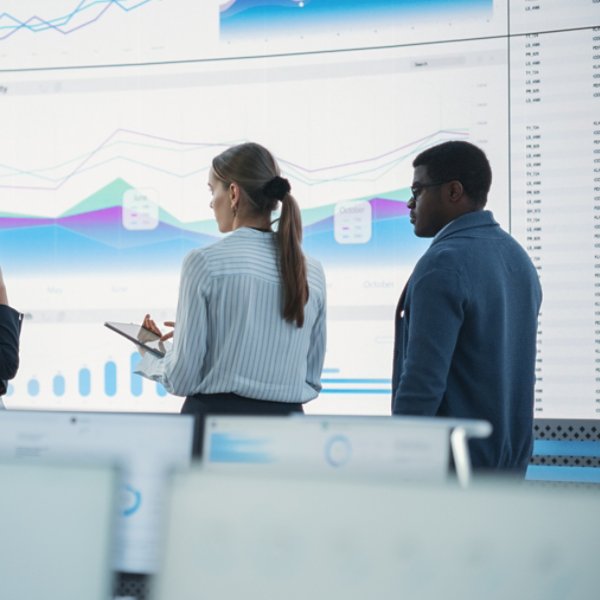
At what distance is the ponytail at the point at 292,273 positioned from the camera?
1.77 metres

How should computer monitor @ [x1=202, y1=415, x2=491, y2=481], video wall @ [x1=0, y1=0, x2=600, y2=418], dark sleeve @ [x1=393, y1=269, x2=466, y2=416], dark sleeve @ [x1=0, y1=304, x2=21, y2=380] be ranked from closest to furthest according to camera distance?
computer monitor @ [x1=202, y1=415, x2=491, y2=481] < dark sleeve @ [x1=393, y1=269, x2=466, y2=416] < dark sleeve @ [x1=0, y1=304, x2=21, y2=380] < video wall @ [x1=0, y1=0, x2=600, y2=418]

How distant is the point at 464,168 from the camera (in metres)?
1.81

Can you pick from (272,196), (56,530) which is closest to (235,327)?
(272,196)

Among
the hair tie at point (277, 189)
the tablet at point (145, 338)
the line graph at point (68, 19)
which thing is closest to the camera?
the hair tie at point (277, 189)

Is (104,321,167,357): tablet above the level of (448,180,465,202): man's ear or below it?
below

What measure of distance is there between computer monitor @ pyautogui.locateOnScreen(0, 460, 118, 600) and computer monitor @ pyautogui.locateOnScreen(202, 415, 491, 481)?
25cm

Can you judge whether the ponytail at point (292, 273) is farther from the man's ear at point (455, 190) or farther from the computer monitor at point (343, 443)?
the computer monitor at point (343, 443)

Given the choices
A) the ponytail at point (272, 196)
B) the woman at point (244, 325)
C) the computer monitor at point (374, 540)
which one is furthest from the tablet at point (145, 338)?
the computer monitor at point (374, 540)

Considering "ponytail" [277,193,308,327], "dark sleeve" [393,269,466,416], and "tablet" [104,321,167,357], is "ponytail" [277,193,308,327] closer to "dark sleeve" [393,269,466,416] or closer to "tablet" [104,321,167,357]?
"dark sleeve" [393,269,466,416]

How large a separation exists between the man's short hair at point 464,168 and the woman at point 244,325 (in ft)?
1.19

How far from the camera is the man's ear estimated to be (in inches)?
71.3

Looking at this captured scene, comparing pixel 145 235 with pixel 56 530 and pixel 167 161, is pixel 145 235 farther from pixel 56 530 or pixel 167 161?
pixel 56 530

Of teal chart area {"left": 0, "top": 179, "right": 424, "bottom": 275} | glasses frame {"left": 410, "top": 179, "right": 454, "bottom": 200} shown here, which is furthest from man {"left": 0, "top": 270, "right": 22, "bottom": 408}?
teal chart area {"left": 0, "top": 179, "right": 424, "bottom": 275}

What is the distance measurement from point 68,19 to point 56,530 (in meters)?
2.67
